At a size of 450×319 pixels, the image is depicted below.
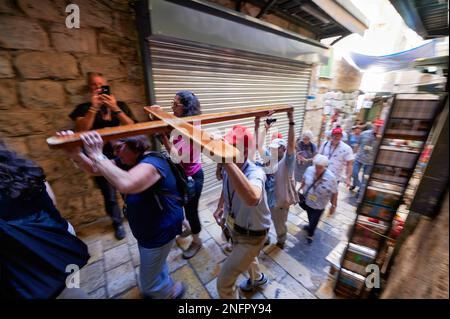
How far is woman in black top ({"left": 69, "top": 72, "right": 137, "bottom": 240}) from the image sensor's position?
90.0 inches

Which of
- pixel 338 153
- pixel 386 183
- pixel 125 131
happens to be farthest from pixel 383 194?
pixel 338 153

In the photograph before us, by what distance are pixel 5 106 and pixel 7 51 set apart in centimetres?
64

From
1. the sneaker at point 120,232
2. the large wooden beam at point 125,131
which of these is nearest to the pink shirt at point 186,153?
the large wooden beam at point 125,131

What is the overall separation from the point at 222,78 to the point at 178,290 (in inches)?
151

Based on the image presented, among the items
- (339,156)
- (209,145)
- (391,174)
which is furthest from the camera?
(339,156)

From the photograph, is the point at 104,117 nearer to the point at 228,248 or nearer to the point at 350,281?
the point at 228,248

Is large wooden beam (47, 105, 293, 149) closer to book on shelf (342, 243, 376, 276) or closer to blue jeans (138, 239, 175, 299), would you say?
blue jeans (138, 239, 175, 299)

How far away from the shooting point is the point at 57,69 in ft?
7.85

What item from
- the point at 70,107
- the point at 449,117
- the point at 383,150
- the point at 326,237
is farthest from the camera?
the point at 326,237

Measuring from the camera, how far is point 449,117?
3.63 ft

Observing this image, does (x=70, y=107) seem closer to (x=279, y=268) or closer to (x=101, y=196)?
(x=101, y=196)

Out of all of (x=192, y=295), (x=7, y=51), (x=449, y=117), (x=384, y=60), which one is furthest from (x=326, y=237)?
(x=384, y=60)

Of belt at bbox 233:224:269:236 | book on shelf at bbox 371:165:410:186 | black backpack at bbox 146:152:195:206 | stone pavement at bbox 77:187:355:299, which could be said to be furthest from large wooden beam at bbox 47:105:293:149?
stone pavement at bbox 77:187:355:299

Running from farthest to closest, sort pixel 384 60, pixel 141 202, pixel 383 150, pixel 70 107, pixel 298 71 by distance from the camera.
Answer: pixel 384 60 < pixel 298 71 < pixel 70 107 < pixel 383 150 < pixel 141 202
